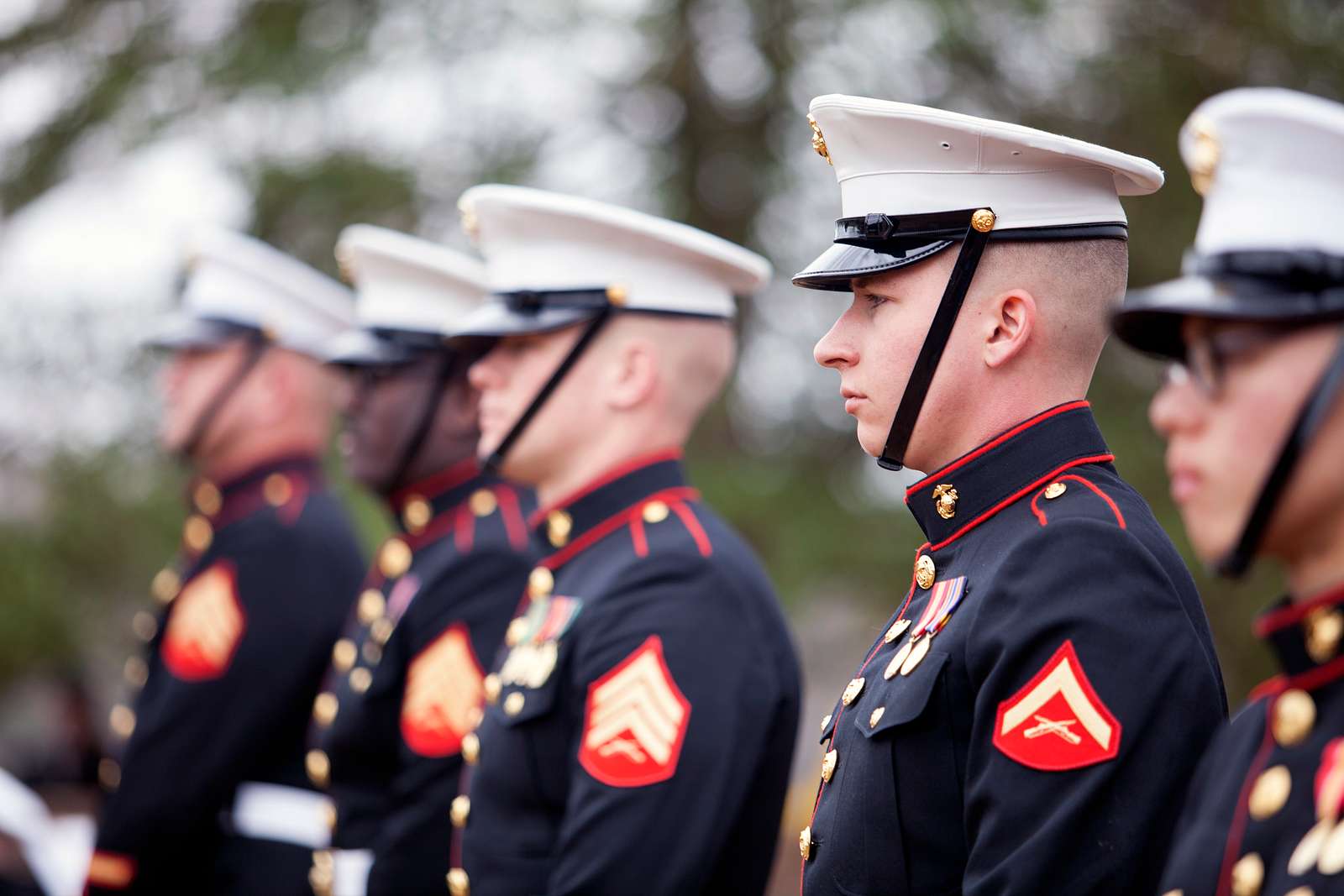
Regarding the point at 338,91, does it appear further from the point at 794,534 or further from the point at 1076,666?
the point at 1076,666

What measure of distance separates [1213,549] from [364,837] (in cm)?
295

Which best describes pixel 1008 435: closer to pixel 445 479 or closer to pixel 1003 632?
pixel 1003 632

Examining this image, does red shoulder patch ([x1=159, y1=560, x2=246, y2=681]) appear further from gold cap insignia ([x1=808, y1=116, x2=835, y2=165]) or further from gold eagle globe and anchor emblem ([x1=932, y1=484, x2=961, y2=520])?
gold eagle globe and anchor emblem ([x1=932, y1=484, x2=961, y2=520])

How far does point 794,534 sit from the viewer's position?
26.7ft

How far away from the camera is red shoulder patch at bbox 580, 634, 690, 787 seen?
3.07m

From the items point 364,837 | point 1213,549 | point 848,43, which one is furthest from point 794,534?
point 1213,549

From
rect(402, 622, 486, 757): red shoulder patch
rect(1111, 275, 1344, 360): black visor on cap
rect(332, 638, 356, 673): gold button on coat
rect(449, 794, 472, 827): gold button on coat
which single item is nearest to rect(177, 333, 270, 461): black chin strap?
rect(332, 638, 356, 673): gold button on coat

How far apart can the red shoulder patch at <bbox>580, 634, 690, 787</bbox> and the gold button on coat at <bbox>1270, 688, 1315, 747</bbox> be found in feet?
4.74

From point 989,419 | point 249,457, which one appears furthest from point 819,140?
point 249,457

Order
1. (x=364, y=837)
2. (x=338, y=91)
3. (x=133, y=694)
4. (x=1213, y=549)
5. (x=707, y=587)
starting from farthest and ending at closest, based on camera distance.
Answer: (x=338, y=91)
(x=133, y=694)
(x=364, y=837)
(x=707, y=587)
(x=1213, y=549)

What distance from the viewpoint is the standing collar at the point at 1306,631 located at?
178 centimetres

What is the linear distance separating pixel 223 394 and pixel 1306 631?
4.44 metres

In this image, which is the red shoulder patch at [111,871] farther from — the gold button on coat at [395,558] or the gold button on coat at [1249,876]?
the gold button on coat at [1249,876]

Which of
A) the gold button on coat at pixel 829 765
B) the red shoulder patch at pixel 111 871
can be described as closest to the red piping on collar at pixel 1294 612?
the gold button on coat at pixel 829 765
